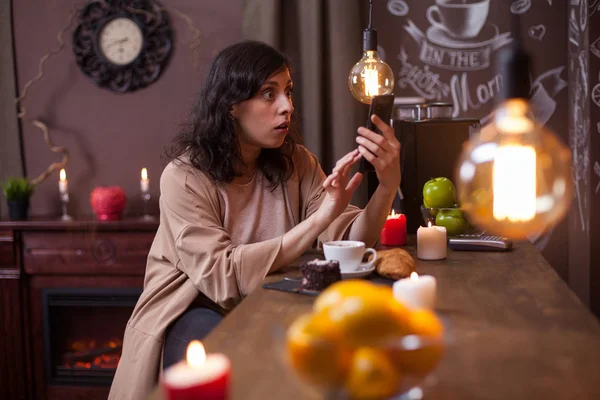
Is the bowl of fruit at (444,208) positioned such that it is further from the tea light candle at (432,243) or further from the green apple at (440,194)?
the tea light candle at (432,243)

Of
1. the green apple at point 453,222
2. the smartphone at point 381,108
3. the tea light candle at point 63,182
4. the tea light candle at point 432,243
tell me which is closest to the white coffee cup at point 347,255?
the tea light candle at point 432,243

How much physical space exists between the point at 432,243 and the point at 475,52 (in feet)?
6.04

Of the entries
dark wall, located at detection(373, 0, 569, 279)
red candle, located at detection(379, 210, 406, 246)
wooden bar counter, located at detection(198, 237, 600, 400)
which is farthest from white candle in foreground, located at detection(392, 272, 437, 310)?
dark wall, located at detection(373, 0, 569, 279)

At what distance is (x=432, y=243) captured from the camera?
1.81 m

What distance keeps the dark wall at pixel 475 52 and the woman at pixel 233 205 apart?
1.28 m

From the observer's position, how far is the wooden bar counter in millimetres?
900

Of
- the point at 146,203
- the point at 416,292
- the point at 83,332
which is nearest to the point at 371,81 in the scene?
the point at 416,292

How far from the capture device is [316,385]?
72 cm

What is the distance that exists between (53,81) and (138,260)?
121 centimetres

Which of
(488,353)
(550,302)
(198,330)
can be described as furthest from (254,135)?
(488,353)

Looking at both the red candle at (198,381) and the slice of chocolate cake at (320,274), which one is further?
the slice of chocolate cake at (320,274)

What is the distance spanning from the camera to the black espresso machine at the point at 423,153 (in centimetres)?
243

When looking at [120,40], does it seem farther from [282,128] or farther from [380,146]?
[380,146]

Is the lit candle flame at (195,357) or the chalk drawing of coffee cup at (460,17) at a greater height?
the chalk drawing of coffee cup at (460,17)
